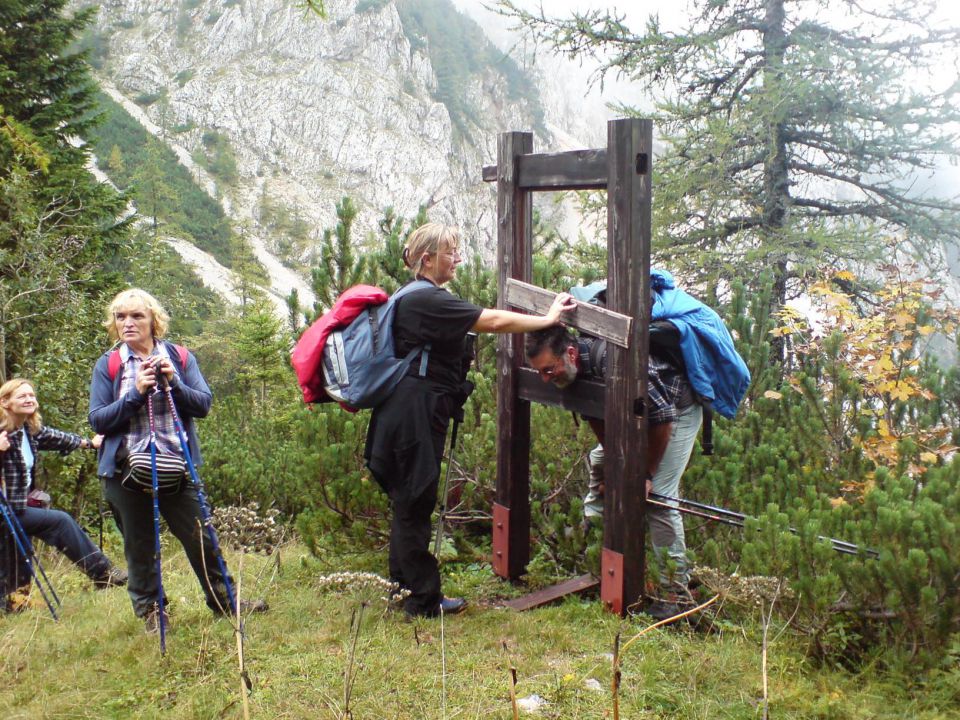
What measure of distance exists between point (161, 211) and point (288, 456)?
37.6 metres

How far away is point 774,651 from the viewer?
3.01 metres

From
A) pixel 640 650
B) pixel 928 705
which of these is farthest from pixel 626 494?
pixel 928 705

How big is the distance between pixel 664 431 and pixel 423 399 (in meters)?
1.02

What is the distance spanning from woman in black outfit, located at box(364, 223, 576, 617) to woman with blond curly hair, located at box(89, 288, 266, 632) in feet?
2.55

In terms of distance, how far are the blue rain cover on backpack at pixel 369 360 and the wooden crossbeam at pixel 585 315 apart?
471 millimetres

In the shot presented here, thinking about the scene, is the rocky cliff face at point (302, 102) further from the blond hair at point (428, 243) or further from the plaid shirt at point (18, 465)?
the blond hair at point (428, 243)

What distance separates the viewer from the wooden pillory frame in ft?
10.6

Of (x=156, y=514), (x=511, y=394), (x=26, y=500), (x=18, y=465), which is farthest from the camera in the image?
(x=26, y=500)

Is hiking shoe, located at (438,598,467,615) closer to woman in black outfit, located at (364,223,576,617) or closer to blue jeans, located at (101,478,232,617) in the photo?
woman in black outfit, located at (364,223,576,617)

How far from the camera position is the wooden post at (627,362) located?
3236 millimetres

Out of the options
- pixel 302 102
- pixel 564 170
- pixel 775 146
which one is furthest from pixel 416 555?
pixel 302 102

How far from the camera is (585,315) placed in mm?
3266

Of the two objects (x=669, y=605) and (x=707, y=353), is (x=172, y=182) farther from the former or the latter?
(x=669, y=605)

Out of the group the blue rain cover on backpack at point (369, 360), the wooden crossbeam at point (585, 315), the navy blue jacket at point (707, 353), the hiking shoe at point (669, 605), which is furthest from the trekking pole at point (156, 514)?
the navy blue jacket at point (707, 353)
